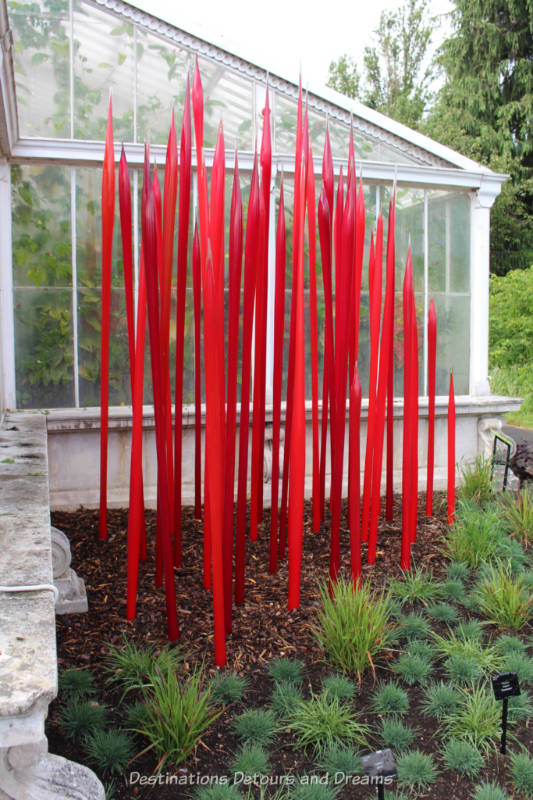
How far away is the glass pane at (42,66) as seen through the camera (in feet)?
12.8

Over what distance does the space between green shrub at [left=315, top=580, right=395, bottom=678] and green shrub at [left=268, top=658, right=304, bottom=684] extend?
0.43 ft

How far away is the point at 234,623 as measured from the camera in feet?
8.35

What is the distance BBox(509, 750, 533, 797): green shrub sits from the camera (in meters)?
1.81

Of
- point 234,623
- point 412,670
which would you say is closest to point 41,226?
point 234,623

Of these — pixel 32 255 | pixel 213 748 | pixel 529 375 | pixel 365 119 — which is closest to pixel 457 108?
pixel 529 375

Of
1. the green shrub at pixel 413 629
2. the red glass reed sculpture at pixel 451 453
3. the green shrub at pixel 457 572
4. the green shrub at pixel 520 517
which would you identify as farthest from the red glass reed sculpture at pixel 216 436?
the green shrub at pixel 520 517

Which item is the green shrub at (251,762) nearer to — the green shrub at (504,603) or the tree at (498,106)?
the green shrub at (504,603)

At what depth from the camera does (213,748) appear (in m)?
1.90

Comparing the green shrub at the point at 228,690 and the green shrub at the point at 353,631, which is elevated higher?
the green shrub at the point at 353,631

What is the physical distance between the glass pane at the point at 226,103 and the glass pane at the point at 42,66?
86 cm

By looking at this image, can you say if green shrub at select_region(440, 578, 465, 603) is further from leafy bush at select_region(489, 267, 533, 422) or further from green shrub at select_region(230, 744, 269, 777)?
leafy bush at select_region(489, 267, 533, 422)

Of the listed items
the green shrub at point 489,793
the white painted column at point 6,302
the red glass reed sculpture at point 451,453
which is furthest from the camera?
the white painted column at point 6,302

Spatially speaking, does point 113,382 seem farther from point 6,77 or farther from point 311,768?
point 311,768

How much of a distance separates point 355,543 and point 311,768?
935 millimetres
